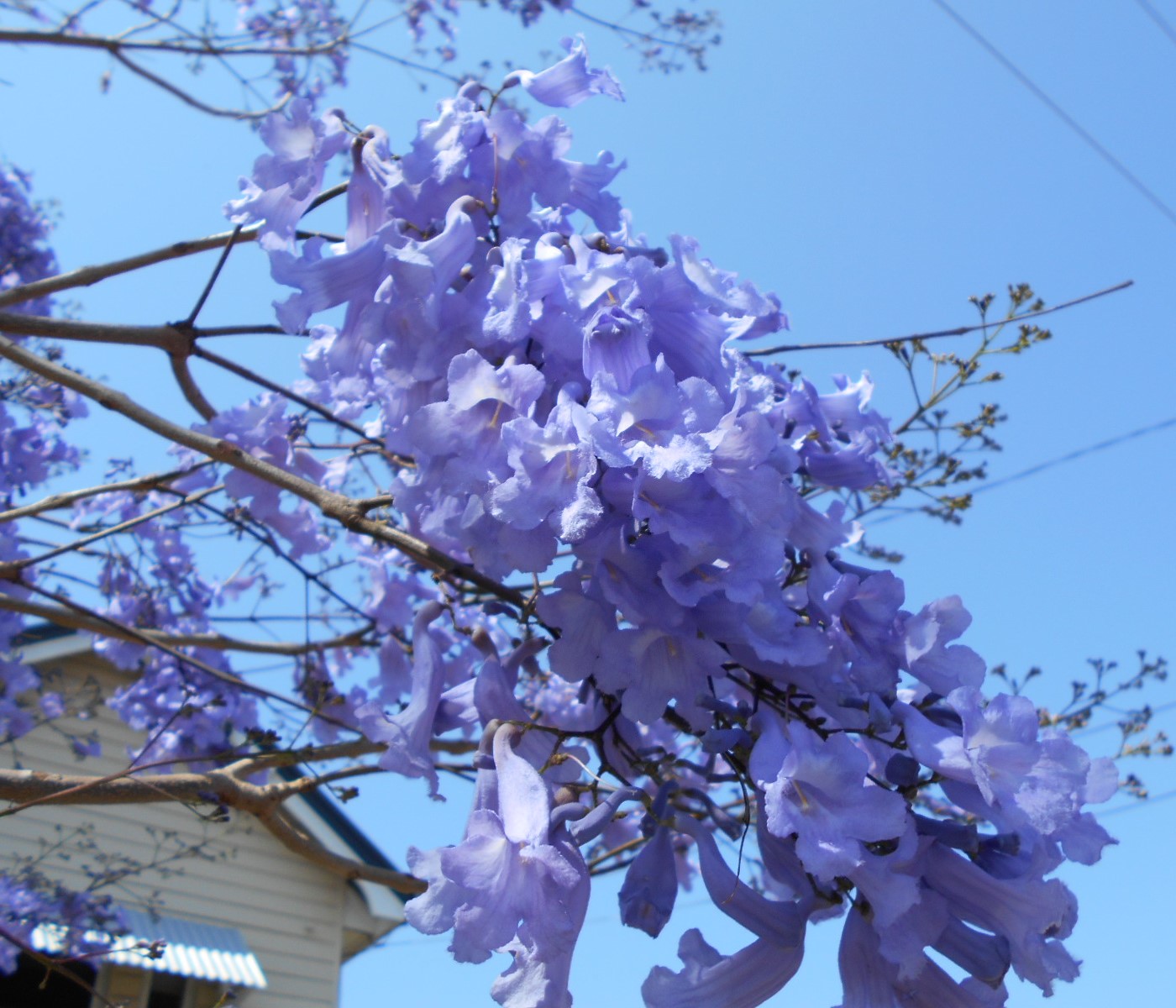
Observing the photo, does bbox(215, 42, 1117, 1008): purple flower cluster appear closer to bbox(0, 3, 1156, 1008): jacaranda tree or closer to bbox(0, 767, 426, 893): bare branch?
bbox(0, 3, 1156, 1008): jacaranda tree

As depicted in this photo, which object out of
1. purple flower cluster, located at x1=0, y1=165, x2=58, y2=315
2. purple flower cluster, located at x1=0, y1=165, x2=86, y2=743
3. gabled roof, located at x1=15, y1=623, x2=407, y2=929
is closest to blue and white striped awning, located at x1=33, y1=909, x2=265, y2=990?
gabled roof, located at x1=15, y1=623, x2=407, y2=929

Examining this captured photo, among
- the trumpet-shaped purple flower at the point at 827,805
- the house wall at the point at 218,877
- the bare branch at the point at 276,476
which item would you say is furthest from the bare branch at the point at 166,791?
the house wall at the point at 218,877

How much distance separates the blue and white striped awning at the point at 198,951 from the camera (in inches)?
249

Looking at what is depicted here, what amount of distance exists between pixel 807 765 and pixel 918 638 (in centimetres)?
30

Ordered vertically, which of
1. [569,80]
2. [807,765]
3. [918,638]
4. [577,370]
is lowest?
[807,765]

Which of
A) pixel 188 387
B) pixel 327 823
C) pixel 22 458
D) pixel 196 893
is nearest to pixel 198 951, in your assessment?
pixel 196 893

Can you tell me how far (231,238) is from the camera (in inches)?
88.9

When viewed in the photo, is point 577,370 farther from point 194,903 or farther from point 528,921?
point 194,903

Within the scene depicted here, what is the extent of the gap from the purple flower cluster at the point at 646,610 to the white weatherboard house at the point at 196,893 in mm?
5408

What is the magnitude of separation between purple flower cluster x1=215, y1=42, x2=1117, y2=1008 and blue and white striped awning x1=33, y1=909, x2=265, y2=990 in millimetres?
5428

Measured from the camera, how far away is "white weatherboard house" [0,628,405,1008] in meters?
6.61

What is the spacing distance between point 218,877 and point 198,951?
82 cm

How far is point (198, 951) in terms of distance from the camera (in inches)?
259

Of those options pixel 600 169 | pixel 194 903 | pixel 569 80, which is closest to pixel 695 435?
pixel 600 169
